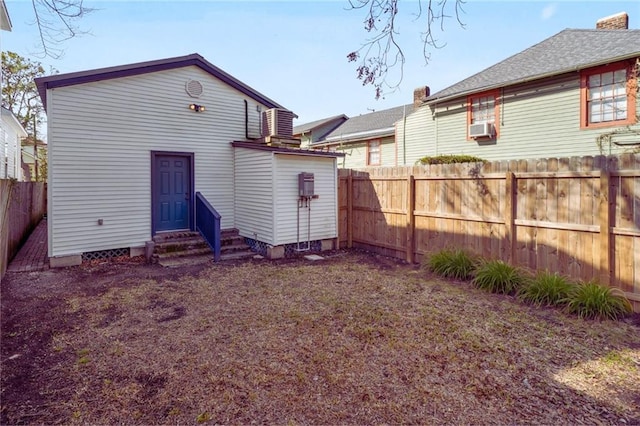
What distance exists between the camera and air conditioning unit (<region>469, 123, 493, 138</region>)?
1059cm

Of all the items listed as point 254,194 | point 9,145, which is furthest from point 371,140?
point 9,145

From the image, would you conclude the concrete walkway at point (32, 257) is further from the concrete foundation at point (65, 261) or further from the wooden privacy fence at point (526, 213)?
the wooden privacy fence at point (526, 213)

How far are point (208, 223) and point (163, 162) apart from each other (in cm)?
186

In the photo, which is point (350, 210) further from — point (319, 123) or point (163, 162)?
point (319, 123)

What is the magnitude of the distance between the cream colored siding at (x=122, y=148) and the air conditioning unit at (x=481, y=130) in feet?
24.2

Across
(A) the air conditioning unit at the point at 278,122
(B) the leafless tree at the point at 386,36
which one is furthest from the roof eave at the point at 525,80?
(B) the leafless tree at the point at 386,36

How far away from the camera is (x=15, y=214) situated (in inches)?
318

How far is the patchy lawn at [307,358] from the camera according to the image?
2.57 meters

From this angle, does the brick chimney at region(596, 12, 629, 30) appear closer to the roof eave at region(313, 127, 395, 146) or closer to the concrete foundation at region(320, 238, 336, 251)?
the roof eave at region(313, 127, 395, 146)

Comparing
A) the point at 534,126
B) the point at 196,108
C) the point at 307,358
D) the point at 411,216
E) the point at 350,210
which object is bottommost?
the point at 307,358

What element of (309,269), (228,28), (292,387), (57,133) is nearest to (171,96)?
(57,133)

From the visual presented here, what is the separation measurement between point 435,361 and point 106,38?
21.2 feet

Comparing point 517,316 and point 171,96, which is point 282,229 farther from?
point 517,316

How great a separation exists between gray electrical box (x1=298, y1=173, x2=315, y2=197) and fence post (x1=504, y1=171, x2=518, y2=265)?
423 cm
